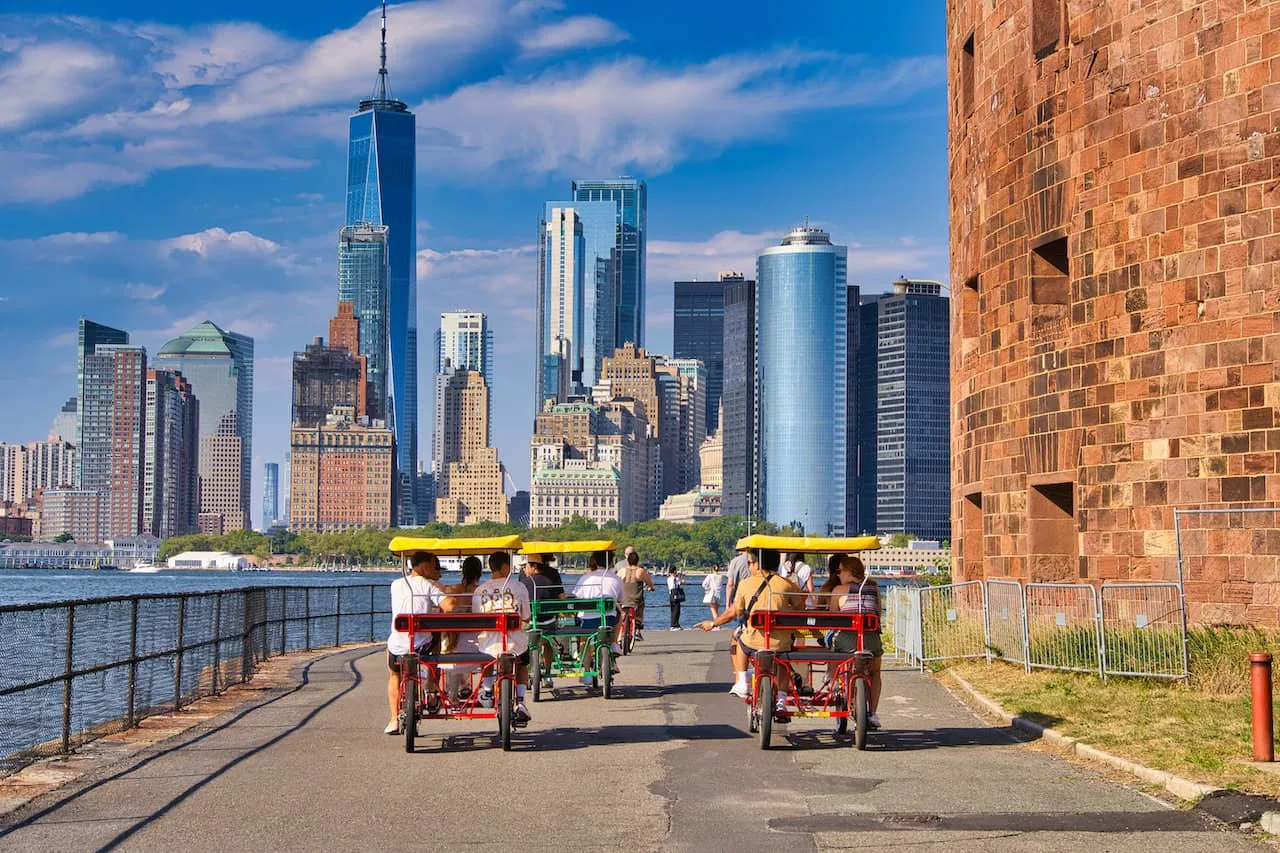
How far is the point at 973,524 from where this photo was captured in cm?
2862

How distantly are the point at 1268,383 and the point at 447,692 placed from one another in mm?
11134

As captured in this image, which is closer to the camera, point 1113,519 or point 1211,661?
point 1211,661

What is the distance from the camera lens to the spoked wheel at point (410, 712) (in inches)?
585

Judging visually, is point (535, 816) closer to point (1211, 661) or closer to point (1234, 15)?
point (1211, 661)

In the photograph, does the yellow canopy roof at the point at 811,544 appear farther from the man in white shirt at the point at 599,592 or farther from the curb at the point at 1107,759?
the man in white shirt at the point at 599,592

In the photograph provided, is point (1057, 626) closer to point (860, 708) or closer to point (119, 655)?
point (860, 708)

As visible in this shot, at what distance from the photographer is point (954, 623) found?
24.8 m

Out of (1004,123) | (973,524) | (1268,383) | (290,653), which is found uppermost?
(1004,123)

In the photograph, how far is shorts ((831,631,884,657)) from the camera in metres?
15.6

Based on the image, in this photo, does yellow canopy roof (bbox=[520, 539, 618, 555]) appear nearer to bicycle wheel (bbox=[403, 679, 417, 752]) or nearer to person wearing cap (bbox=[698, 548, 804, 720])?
person wearing cap (bbox=[698, 548, 804, 720])

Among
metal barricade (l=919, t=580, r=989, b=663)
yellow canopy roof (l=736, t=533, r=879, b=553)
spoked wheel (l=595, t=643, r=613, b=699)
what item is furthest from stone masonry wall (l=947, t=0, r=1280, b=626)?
spoked wheel (l=595, t=643, r=613, b=699)

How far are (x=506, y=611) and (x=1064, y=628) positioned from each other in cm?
875

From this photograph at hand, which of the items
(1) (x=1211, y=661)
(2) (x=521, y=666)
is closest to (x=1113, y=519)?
(1) (x=1211, y=661)

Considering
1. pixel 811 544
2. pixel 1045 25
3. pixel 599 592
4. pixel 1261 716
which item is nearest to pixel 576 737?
pixel 811 544
